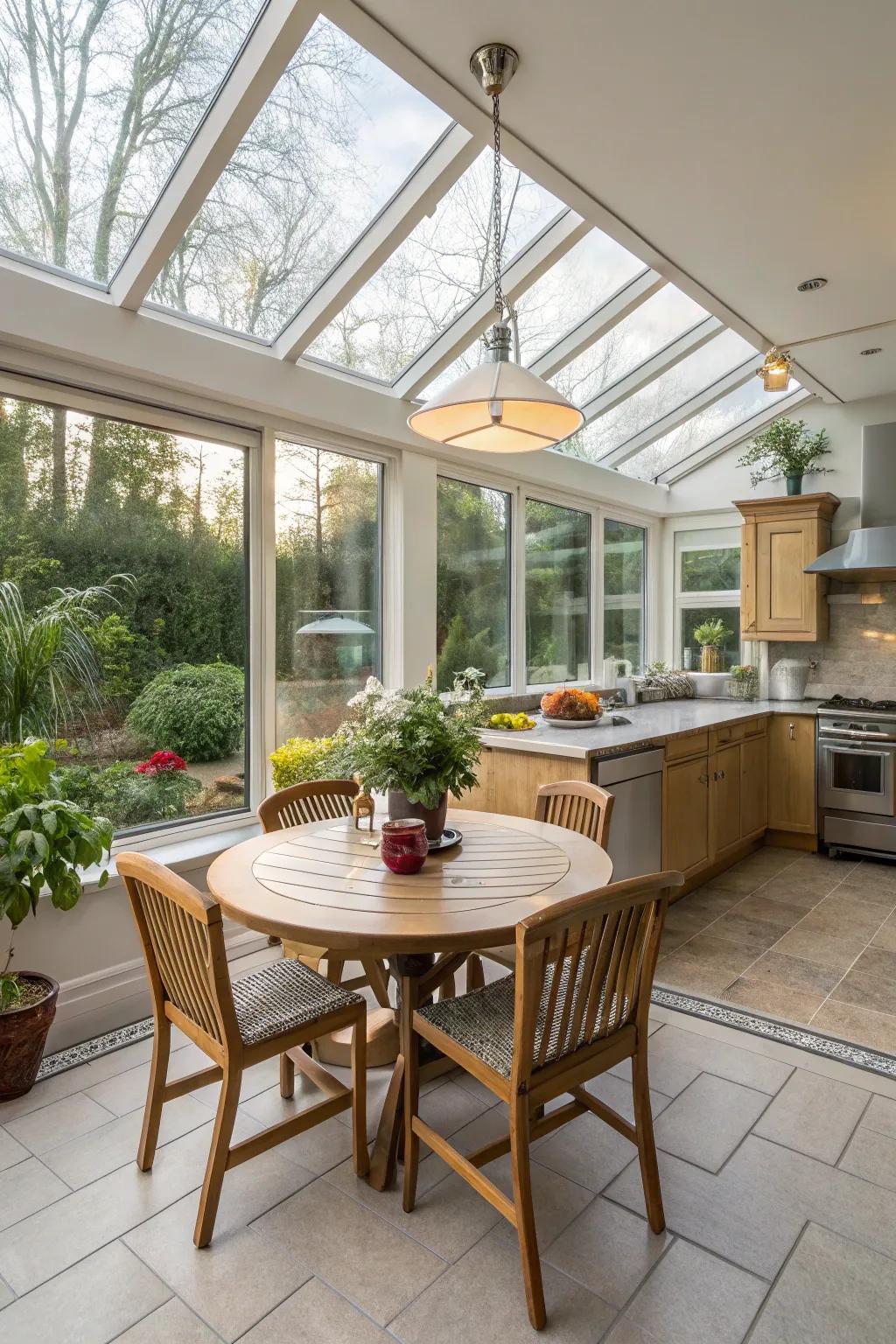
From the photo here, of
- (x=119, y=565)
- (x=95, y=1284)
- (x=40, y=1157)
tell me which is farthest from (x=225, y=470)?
(x=95, y=1284)

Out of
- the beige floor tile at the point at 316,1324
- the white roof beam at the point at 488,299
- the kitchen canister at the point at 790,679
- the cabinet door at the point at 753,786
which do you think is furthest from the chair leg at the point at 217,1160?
the kitchen canister at the point at 790,679

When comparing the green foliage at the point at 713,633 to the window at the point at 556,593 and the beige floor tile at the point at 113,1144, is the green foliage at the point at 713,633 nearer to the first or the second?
the window at the point at 556,593

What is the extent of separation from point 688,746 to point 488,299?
2391mm

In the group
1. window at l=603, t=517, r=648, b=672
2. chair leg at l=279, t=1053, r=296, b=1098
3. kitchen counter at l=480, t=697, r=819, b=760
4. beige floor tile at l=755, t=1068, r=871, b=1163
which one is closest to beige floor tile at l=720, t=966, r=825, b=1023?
beige floor tile at l=755, t=1068, r=871, b=1163

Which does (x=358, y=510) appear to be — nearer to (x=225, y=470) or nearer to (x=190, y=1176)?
(x=225, y=470)

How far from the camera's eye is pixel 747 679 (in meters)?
5.50

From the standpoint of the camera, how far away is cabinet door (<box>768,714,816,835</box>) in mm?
4902

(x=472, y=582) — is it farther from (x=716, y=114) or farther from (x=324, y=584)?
(x=716, y=114)

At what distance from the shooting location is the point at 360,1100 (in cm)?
197

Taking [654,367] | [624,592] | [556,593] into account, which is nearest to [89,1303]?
[556,593]

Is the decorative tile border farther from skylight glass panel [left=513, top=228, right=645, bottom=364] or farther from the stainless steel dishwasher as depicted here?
skylight glass panel [left=513, top=228, right=645, bottom=364]

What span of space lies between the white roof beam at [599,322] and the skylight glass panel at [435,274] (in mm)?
736

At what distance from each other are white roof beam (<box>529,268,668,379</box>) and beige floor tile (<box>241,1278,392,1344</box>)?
3864 mm

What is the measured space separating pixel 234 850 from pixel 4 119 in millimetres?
2165
